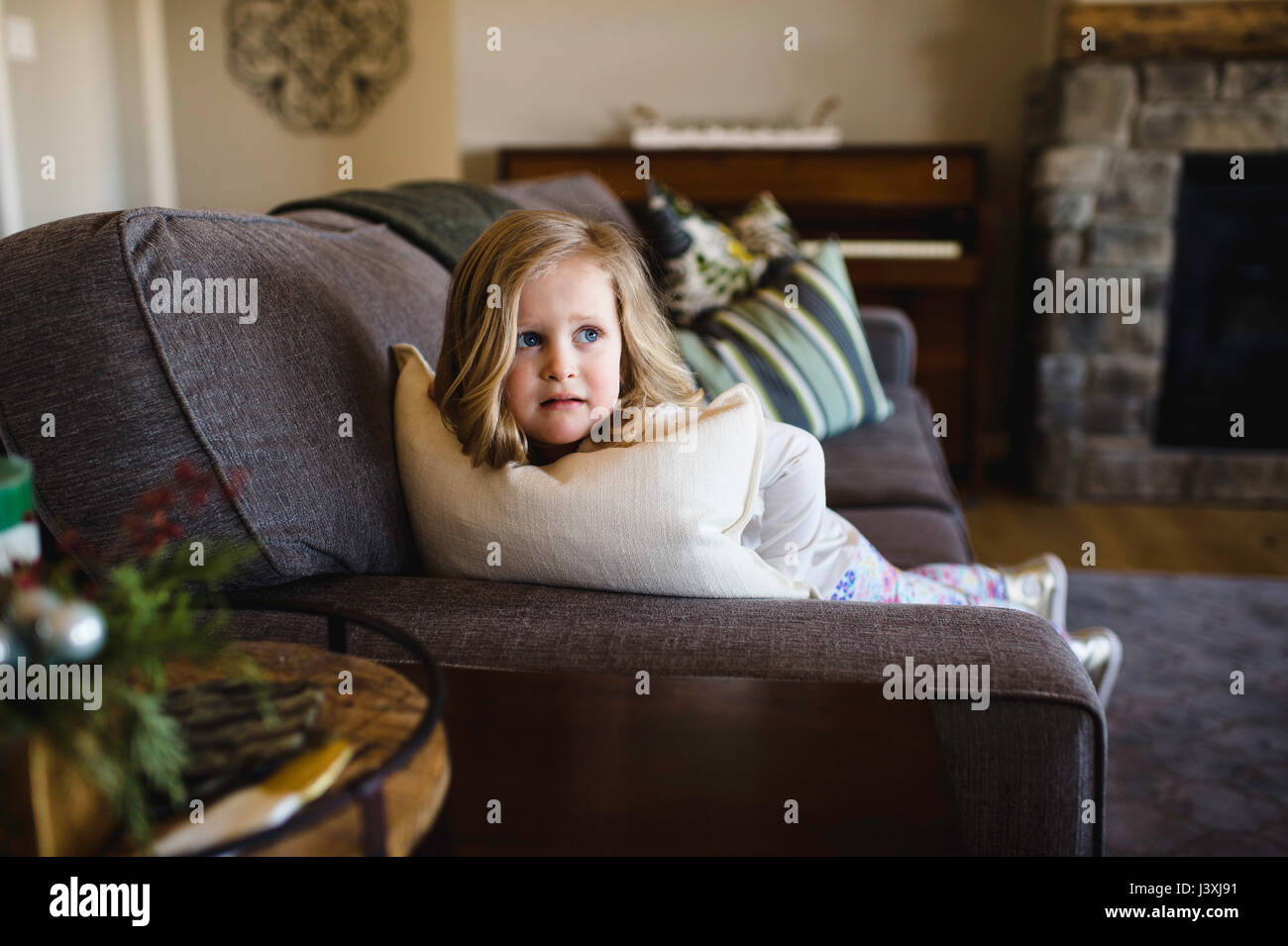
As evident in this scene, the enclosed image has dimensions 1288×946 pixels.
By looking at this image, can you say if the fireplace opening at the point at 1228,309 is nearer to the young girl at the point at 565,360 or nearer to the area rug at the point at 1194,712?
the area rug at the point at 1194,712

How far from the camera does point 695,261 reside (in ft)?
7.41

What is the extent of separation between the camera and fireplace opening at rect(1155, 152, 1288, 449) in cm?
331

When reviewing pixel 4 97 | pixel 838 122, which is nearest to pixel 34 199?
pixel 4 97

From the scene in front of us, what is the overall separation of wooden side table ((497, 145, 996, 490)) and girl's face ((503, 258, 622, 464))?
8.13ft

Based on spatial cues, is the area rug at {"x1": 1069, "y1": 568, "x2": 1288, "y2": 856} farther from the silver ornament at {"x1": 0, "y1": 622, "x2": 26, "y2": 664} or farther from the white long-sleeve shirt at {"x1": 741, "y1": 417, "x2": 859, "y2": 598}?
the silver ornament at {"x1": 0, "y1": 622, "x2": 26, "y2": 664}

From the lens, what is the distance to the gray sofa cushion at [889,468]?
1820 millimetres

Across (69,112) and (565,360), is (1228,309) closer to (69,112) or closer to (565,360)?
(565,360)

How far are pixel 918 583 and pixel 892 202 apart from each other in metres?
2.45

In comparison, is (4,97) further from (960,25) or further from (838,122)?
(960,25)

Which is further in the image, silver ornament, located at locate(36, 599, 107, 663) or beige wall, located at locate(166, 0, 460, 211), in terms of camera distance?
beige wall, located at locate(166, 0, 460, 211)

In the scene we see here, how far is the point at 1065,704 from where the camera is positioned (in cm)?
79

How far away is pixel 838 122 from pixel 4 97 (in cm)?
297

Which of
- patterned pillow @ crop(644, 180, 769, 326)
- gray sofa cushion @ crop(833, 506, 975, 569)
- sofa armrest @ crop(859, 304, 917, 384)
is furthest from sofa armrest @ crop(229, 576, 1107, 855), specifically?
sofa armrest @ crop(859, 304, 917, 384)

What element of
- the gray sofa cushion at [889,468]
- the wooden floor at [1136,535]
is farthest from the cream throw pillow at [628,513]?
the wooden floor at [1136,535]
